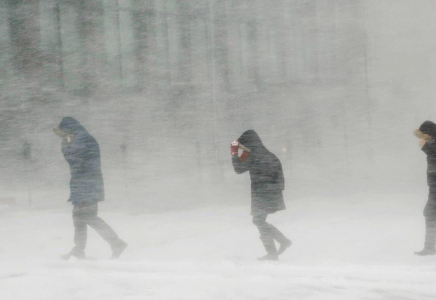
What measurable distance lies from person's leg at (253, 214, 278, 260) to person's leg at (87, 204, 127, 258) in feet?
5.01

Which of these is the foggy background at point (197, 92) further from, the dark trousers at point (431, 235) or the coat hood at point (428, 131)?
the coat hood at point (428, 131)

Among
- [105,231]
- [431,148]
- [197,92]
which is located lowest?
[105,231]

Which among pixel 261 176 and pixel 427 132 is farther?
pixel 427 132

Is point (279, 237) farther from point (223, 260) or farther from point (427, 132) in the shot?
point (427, 132)

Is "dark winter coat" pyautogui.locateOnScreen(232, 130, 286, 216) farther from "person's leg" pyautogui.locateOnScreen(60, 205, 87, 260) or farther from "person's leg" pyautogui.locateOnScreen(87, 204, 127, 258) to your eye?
"person's leg" pyautogui.locateOnScreen(60, 205, 87, 260)

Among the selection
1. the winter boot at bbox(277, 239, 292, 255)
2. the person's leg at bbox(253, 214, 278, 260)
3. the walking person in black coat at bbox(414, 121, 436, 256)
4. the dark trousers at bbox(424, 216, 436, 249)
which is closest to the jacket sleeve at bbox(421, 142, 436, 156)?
the walking person in black coat at bbox(414, 121, 436, 256)

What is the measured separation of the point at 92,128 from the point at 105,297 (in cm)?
1419

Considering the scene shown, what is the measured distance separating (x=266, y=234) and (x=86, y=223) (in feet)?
6.40

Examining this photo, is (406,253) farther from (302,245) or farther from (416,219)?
(416,219)

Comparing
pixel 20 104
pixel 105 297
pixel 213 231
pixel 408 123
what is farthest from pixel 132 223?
pixel 408 123

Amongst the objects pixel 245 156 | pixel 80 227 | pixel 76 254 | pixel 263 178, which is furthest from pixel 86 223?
pixel 263 178

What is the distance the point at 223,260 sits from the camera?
6.70 meters

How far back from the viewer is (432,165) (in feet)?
21.5

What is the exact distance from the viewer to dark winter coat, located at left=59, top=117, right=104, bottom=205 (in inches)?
259
